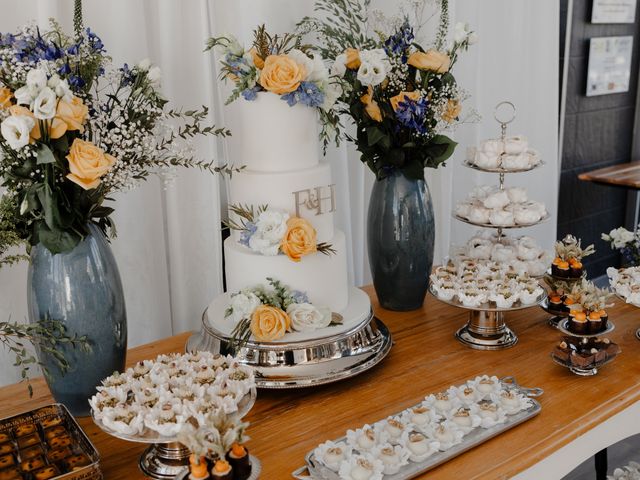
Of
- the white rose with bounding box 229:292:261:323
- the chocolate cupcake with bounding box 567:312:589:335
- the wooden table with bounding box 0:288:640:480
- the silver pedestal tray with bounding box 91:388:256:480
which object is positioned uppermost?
the white rose with bounding box 229:292:261:323

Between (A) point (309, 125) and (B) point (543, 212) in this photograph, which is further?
(B) point (543, 212)

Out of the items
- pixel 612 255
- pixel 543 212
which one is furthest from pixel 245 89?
pixel 612 255

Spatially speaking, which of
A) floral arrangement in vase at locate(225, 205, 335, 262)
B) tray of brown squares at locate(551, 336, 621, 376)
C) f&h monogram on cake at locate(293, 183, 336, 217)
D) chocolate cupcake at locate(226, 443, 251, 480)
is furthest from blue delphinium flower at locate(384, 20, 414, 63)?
chocolate cupcake at locate(226, 443, 251, 480)

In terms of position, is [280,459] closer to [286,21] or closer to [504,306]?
[504,306]

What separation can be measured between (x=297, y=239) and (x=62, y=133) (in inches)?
17.3

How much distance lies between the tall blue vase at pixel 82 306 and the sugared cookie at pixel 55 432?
157 mm

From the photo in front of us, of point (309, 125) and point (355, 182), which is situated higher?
point (309, 125)

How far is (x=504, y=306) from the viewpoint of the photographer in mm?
1415

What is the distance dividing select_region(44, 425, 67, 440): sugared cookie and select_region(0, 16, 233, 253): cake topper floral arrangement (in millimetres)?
282

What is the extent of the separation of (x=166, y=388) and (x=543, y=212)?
1110 mm

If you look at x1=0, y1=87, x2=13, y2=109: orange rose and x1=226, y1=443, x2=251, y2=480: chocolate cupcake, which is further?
x1=0, y1=87, x2=13, y2=109: orange rose

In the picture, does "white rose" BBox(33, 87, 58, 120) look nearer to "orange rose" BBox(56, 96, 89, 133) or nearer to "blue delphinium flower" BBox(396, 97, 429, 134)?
"orange rose" BBox(56, 96, 89, 133)

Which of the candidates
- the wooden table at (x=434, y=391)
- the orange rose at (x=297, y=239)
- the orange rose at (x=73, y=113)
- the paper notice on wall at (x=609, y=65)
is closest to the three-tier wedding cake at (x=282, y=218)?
the orange rose at (x=297, y=239)

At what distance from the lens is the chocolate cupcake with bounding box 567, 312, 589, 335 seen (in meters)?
1.33
